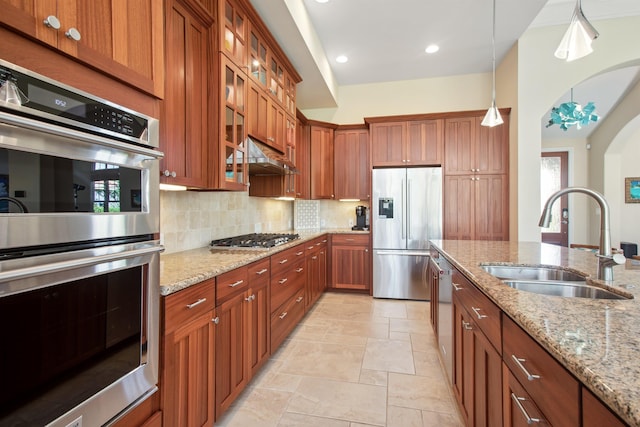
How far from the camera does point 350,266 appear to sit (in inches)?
173

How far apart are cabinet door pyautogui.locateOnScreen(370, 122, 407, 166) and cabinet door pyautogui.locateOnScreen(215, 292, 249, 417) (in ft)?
10.0

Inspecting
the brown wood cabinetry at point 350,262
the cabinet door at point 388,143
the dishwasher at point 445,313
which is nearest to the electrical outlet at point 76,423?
the dishwasher at point 445,313

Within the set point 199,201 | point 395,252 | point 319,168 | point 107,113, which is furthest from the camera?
point 319,168

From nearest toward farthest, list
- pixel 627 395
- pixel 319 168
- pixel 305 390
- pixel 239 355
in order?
1. pixel 627 395
2. pixel 239 355
3. pixel 305 390
4. pixel 319 168

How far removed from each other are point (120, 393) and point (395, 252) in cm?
358

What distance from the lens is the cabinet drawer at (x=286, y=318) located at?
7.89 ft

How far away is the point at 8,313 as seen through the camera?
0.74 m

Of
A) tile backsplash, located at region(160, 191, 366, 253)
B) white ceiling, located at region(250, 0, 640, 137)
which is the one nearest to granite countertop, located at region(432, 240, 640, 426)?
tile backsplash, located at region(160, 191, 366, 253)

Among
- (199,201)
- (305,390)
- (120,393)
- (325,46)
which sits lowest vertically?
(305,390)

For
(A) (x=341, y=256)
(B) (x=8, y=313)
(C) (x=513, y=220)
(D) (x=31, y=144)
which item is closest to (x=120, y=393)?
(B) (x=8, y=313)

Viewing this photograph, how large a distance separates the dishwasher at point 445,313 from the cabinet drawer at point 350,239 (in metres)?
1.87

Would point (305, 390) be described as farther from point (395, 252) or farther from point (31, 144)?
point (395, 252)

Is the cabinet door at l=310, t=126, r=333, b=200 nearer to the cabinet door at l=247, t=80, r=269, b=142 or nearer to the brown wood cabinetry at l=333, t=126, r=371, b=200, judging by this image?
the brown wood cabinetry at l=333, t=126, r=371, b=200

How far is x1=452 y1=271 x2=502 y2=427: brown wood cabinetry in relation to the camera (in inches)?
45.0
